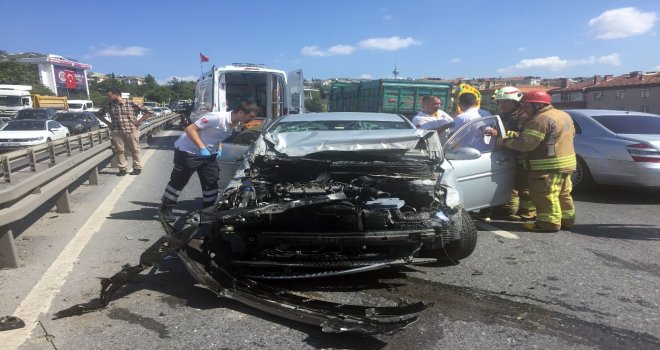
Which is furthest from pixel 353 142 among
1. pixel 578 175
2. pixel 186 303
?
pixel 578 175

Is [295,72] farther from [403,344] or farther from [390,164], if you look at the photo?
[403,344]

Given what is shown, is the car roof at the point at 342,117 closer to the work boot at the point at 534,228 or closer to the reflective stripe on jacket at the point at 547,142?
the reflective stripe on jacket at the point at 547,142

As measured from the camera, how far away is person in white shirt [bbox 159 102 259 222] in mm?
5699

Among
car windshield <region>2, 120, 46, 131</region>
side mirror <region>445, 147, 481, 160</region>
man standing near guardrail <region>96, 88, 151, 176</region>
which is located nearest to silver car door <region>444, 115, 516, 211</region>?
side mirror <region>445, 147, 481, 160</region>

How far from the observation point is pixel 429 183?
4.04 meters

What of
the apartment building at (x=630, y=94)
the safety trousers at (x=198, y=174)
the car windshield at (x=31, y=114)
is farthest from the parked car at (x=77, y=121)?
the apartment building at (x=630, y=94)

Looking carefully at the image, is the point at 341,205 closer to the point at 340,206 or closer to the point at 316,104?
the point at 340,206

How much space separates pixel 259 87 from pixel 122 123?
619 cm

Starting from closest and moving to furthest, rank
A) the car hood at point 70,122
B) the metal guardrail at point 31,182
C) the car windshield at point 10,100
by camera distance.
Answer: the metal guardrail at point 31,182, the car hood at point 70,122, the car windshield at point 10,100

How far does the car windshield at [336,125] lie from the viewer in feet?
18.7

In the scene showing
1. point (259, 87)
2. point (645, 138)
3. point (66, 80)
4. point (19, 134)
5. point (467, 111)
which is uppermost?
point (66, 80)

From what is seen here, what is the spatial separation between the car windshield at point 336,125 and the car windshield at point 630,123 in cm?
393

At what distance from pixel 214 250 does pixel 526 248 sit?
10.4 ft

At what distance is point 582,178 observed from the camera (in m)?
7.80
